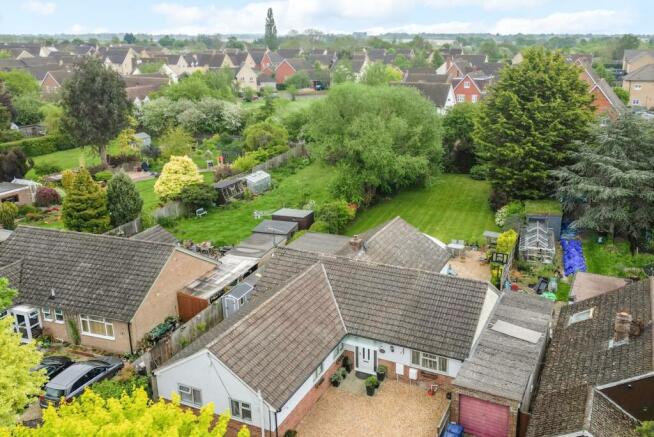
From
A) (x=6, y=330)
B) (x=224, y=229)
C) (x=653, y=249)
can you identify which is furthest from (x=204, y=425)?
(x=653, y=249)

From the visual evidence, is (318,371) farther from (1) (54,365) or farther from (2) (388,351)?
(1) (54,365)

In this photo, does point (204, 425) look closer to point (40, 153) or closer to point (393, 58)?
point (40, 153)

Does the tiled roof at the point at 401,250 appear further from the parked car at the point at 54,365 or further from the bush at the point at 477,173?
the bush at the point at 477,173

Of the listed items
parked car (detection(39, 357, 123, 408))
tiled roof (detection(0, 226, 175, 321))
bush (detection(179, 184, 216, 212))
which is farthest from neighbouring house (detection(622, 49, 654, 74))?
parked car (detection(39, 357, 123, 408))

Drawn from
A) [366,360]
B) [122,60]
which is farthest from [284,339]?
[122,60]

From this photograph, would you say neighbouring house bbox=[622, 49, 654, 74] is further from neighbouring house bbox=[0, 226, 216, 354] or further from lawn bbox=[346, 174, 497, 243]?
neighbouring house bbox=[0, 226, 216, 354]

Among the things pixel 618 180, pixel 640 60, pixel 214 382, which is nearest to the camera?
pixel 214 382
